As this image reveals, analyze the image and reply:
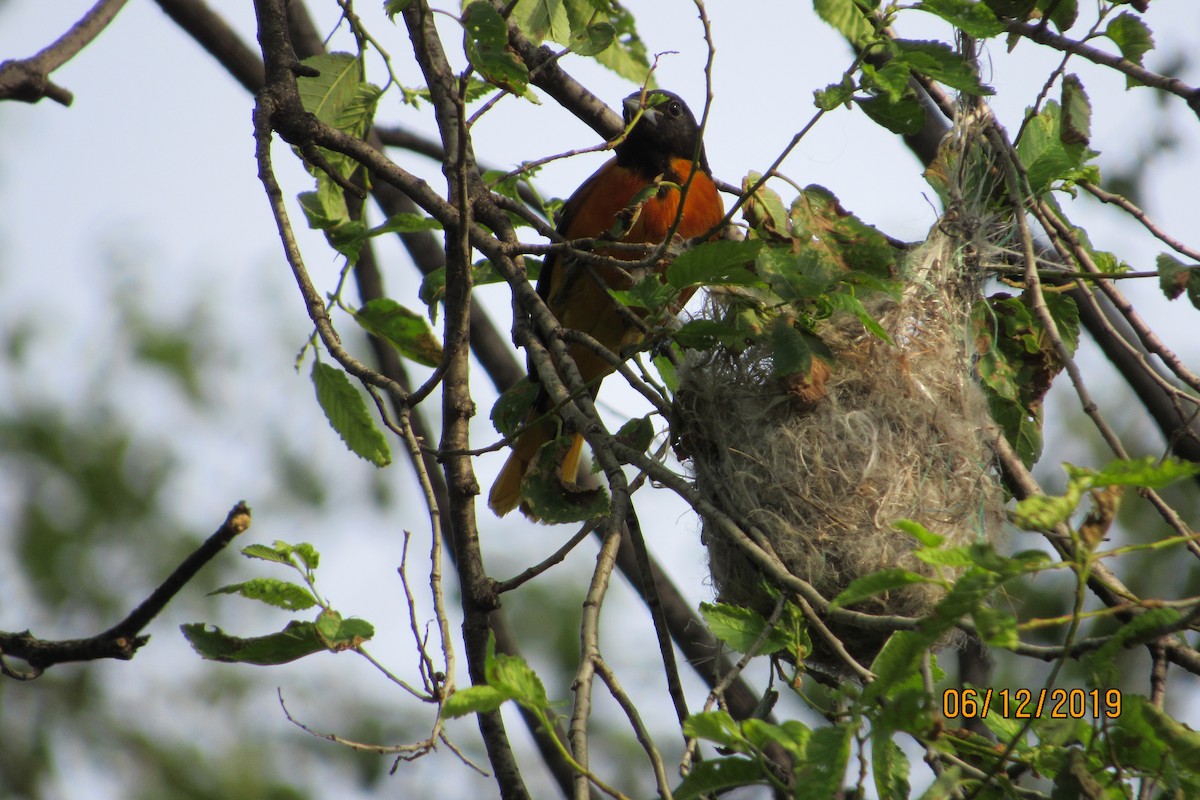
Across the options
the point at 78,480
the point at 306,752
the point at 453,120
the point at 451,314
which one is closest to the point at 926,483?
the point at 451,314

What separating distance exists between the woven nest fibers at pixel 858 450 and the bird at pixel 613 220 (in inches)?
36.0

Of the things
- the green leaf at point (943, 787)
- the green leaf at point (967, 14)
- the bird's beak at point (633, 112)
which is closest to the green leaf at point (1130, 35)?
the green leaf at point (967, 14)

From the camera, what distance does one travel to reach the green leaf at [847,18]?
7.61 feet

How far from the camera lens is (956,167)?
3111mm

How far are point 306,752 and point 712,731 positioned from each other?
7690 millimetres

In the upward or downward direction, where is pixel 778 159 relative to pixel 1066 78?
downward

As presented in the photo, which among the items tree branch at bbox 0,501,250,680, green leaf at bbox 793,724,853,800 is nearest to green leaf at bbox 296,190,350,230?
tree branch at bbox 0,501,250,680

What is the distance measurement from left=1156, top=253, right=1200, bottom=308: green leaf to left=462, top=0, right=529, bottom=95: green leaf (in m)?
1.31

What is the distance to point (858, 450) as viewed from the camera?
280 centimetres

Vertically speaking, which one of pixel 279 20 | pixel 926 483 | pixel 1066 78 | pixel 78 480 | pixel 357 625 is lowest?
pixel 357 625

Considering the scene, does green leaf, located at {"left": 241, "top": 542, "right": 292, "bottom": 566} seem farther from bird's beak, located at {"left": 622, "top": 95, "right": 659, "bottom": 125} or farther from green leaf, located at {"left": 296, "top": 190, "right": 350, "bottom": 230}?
bird's beak, located at {"left": 622, "top": 95, "right": 659, "bottom": 125}

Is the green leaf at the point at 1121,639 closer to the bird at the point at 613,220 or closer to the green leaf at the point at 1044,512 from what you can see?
the green leaf at the point at 1044,512

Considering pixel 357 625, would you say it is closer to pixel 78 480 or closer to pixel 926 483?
pixel 926 483

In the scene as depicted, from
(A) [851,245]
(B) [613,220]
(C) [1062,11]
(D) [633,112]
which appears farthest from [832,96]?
(D) [633,112]
